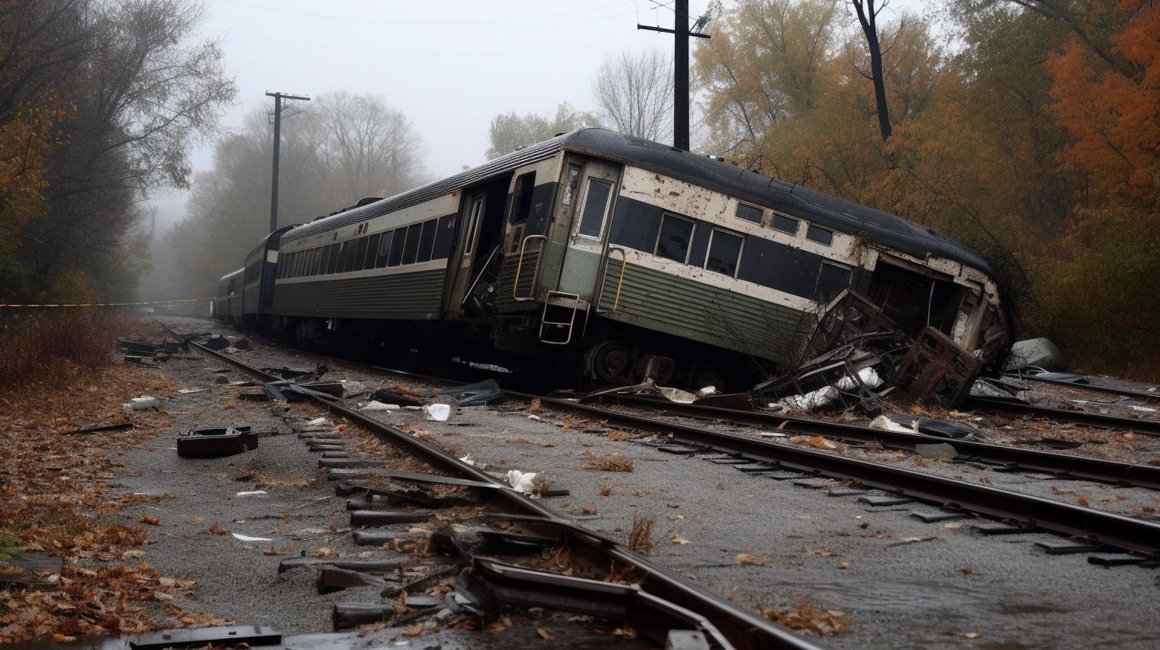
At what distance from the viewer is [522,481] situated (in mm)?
5625

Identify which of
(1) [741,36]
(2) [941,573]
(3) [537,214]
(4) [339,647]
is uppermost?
(1) [741,36]

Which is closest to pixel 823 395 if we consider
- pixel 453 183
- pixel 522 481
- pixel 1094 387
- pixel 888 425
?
pixel 888 425

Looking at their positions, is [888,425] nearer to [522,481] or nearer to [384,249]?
[522,481]

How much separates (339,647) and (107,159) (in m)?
33.2

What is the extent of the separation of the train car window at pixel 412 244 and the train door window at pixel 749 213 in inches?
236

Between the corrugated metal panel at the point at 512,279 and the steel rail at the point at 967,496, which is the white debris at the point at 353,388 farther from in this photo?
the steel rail at the point at 967,496

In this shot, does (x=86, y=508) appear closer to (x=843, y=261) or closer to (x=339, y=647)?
(x=339, y=647)

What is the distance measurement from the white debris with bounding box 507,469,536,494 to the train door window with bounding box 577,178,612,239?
648 centimetres

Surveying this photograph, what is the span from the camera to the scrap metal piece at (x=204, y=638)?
291cm

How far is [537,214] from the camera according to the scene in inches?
483

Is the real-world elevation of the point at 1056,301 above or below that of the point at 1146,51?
below

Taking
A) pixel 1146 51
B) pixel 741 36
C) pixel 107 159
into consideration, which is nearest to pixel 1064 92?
pixel 1146 51

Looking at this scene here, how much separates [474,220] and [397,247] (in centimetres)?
350

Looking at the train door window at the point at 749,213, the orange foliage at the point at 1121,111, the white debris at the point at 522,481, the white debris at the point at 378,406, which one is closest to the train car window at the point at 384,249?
the white debris at the point at 378,406
